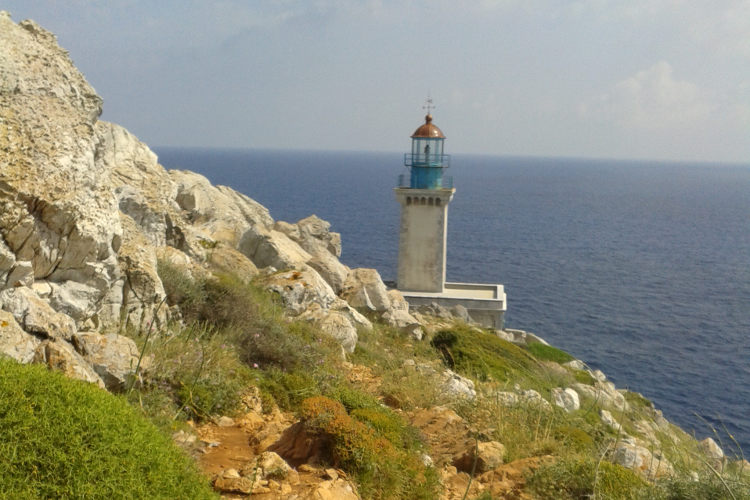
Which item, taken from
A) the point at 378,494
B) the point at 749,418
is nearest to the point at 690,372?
the point at 749,418

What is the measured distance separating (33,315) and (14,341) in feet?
2.51

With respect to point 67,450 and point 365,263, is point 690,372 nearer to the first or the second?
point 365,263

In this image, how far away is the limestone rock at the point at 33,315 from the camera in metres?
5.36

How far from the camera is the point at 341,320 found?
11.4m

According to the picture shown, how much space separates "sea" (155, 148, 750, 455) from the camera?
94.8ft

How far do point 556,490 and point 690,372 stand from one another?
28.3 meters

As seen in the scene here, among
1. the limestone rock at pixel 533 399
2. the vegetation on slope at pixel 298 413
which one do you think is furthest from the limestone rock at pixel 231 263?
the limestone rock at pixel 533 399

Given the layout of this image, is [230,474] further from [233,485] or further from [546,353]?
[546,353]

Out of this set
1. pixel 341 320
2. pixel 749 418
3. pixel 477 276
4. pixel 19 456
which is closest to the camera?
pixel 19 456

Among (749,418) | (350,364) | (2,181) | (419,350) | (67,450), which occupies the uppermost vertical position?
(2,181)

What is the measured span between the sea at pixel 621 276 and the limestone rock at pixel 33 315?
499cm

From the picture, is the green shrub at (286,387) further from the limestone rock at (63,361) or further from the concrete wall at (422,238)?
the concrete wall at (422,238)

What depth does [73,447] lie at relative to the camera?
3.36 m

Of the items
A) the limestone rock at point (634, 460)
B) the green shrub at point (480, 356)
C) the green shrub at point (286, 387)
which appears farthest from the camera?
the green shrub at point (480, 356)
